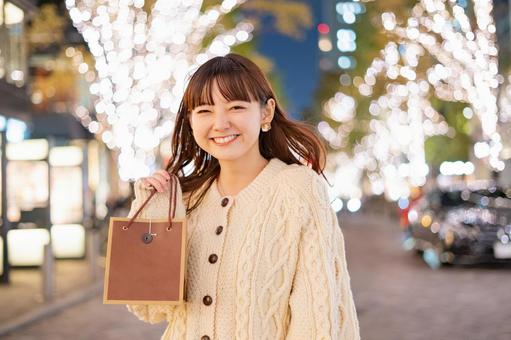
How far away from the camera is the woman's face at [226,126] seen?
271 cm

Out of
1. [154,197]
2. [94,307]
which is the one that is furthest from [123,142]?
[154,197]

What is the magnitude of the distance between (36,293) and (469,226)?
24.1 feet

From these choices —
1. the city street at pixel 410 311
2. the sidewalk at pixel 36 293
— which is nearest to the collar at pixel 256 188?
the city street at pixel 410 311

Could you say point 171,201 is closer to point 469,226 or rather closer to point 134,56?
point 469,226

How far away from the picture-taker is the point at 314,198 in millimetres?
2693

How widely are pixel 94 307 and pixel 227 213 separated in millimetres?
9163

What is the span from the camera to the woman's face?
2705mm

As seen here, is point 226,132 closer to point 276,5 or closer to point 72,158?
point 72,158

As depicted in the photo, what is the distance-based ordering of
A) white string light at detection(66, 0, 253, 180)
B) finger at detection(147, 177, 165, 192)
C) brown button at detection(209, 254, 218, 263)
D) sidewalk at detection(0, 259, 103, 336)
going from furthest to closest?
white string light at detection(66, 0, 253, 180)
sidewalk at detection(0, 259, 103, 336)
finger at detection(147, 177, 165, 192)
brown button at detection(209, 254, 218, 263)

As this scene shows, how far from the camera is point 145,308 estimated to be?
9.04 ft

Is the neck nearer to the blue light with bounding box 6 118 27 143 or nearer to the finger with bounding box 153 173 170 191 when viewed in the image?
the finger with bounding box 153 173 170 191

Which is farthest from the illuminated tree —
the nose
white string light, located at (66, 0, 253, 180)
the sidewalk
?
the nose

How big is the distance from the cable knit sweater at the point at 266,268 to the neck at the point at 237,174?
6 centimetres

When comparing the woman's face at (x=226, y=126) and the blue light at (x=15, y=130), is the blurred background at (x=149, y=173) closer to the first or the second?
the blue light at (x=15, y=130)
